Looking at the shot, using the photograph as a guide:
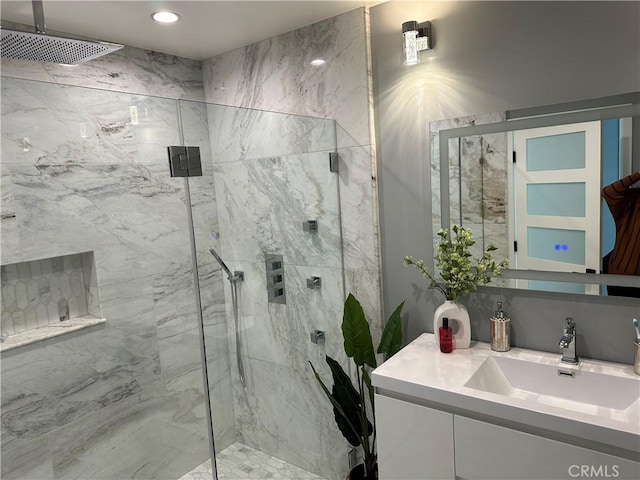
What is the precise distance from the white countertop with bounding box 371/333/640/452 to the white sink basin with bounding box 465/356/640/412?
1 cm

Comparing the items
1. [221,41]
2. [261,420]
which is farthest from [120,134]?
[261,420]

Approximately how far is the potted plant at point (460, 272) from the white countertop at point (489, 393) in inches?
5.0

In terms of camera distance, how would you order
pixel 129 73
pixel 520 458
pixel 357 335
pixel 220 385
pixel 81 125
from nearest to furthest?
pixel 520 458
pixel 220 385
pixel 81 125
pixel 357 335
pixel 129 73

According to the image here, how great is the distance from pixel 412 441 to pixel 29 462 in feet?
5.35

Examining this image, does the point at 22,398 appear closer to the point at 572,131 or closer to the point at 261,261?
the point at 261,261

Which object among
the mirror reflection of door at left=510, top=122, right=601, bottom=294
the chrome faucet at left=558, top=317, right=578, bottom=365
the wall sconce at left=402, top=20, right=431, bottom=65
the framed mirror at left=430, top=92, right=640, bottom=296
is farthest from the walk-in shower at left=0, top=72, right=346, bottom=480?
the chrome faucet at left=558, top=317, right=578, bottom=365

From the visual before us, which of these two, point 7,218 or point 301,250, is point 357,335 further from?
point 7,218

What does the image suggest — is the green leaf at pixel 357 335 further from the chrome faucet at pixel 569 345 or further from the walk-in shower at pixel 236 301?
the chrome faucet at pixel 569 345

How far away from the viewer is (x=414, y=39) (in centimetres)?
192

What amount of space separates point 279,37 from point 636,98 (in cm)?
168

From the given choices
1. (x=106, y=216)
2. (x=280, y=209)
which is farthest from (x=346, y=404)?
(x=106, y=216)

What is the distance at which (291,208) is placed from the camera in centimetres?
212

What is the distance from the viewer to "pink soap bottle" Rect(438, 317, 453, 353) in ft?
6.22

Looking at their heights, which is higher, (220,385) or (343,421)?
(220,385)
